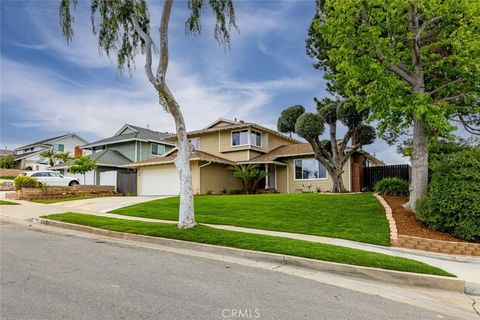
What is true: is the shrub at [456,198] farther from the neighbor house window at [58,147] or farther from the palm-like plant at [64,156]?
the neighbor house window at [58,147]

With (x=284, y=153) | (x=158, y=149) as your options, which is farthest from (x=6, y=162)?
(x=284, y=153)

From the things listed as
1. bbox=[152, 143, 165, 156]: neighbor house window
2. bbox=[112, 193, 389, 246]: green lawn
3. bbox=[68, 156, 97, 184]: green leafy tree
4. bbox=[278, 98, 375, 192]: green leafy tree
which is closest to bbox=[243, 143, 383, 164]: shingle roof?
bbox=[278, 98, 375, 192]: green leafy tree

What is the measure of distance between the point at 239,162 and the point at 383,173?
32.2ft

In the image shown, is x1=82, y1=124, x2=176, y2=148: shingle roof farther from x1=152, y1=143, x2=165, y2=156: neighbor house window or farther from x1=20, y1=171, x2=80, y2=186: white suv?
x1=20, y1=171, x2=80, y2=186: white suv

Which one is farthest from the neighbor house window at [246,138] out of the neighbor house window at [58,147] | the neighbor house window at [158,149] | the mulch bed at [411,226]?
the neighbor house window at [58,147]

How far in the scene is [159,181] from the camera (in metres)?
26.2

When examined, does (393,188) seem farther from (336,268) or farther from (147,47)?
(147,47)

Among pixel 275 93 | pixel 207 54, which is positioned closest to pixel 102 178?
pixel 275 93

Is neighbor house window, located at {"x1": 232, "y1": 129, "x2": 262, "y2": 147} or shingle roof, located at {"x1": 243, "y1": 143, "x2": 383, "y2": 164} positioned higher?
neighbor house window, located at {"x1": 232, "y1": 129, "x2": 262, "y2": 147}

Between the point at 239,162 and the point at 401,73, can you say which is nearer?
the point at 401,73

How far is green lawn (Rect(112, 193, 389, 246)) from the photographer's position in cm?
1059

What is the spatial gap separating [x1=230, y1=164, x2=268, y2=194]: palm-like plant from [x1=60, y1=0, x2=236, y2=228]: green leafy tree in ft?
42.0

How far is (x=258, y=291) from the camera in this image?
5.38 meters

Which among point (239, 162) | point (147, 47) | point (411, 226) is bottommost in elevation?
point (411, 226)
